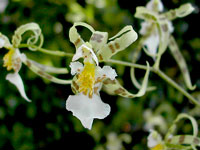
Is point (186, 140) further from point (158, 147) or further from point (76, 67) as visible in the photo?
point (76, 67)

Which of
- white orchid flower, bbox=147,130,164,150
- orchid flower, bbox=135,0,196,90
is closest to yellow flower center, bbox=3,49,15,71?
orchid flower, bbox=135,0,196,90

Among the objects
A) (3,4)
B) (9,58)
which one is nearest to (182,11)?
(9,58)

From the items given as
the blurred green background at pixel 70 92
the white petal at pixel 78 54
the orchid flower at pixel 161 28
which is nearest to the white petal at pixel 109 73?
the white petal at pixel 78 54

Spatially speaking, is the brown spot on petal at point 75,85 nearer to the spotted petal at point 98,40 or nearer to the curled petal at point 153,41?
the spotted petal at point 98,40

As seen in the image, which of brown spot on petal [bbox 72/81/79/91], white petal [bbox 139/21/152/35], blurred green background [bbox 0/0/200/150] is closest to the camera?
brown spot on petal [bbox 72/81/79/91]

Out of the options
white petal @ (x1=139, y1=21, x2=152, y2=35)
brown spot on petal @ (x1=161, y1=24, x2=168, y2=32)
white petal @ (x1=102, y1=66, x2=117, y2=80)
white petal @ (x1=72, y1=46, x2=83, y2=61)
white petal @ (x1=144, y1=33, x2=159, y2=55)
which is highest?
white petal @ (x1=139, y1=21, x2=152, y2=35)

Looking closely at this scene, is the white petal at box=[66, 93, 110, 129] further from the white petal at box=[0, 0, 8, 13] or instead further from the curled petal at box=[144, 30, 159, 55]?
the white petal at box=[0, 0, 8, 13]
